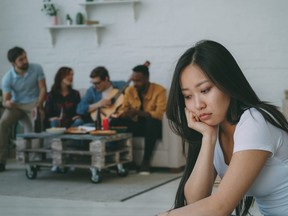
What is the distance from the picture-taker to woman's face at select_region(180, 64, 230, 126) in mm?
1355

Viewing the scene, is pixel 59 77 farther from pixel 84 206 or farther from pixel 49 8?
pixel 84 206

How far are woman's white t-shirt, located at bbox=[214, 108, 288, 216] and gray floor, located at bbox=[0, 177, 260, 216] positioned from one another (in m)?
2.05

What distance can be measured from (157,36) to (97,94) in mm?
1019

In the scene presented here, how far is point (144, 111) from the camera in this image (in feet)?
17.4

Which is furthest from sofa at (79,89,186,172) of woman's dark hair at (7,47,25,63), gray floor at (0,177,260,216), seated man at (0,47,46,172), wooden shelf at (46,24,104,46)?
wooden shelf at (46,24,104,46)

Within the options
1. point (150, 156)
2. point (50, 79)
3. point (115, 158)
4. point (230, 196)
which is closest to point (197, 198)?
point (230, 196)

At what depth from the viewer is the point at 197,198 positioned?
152cm

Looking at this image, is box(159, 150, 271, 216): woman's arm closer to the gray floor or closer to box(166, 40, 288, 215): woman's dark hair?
box(166, 40, 288, 215): woman's dark hair

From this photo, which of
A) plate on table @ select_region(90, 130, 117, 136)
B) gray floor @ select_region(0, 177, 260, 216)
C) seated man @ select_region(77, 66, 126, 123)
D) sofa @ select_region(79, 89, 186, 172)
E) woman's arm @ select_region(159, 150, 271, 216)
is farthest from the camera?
seated man @ select_region(77, 66, 126, 123)

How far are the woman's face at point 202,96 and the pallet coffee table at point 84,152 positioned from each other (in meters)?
3.25

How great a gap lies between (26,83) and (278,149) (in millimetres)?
4591

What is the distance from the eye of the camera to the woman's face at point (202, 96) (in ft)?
4.45

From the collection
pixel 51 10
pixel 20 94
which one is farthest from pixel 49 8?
pixel 20 94

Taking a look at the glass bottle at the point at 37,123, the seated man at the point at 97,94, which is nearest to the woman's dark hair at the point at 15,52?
the glass bottle at the point at 37,123
